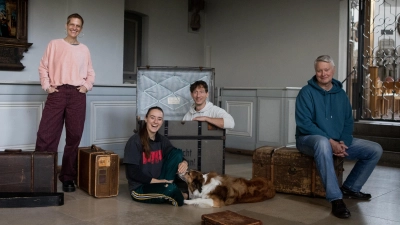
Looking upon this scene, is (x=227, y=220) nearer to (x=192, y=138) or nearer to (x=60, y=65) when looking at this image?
(x=192, y=138)

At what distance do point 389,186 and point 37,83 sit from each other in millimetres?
3799

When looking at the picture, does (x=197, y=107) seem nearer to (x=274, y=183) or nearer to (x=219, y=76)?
(x=274, y=183)

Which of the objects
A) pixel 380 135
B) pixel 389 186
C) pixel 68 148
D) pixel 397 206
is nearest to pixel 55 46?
pixel 68 148

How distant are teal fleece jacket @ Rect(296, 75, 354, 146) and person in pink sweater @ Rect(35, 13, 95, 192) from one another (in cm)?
190

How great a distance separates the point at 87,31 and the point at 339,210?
4741mm

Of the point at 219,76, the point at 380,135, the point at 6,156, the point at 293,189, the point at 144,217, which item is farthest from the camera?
the point at 219,76

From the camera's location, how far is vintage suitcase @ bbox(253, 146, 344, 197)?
4.10 metres

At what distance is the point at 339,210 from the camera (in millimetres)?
3484

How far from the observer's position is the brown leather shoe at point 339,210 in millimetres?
3459

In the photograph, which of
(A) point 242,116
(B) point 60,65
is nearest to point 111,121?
(B) point 60,65

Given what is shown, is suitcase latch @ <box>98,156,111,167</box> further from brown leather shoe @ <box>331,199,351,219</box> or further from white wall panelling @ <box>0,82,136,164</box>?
brown leather shoe @ <box>331,199,351,219</box>

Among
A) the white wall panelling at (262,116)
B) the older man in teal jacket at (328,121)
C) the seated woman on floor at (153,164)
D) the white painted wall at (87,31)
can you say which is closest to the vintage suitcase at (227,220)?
the seated woman on floor at (153,164)

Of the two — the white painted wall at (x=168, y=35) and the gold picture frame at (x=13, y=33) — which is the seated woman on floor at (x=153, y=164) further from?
the white painted wall at (x=168, y=35)

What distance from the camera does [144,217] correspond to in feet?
11.0
